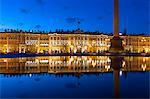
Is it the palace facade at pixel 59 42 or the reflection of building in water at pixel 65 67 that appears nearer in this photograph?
the reflection of building in water at pixel 65 67

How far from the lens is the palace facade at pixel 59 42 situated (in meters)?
98.8

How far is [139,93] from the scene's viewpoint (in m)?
11.6

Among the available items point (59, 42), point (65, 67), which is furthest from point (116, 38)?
point (59, 42)

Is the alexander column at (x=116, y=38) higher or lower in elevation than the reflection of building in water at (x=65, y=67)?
higher

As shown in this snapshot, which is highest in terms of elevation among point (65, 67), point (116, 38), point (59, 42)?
point (59, 42)

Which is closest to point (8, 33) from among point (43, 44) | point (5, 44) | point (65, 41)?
point (5, 44)

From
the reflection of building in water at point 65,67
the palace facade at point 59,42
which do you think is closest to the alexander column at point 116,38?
the reflection of building in water at point 65,67

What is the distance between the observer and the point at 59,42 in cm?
10681

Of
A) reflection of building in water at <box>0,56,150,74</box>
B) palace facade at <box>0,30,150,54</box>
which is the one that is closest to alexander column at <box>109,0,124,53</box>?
reflection of building in water at <box>0,56,150,74</box>

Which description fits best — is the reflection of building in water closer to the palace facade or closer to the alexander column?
the alexander column

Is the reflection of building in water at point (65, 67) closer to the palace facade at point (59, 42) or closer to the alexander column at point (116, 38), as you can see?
the alexander column at point (116, 38)

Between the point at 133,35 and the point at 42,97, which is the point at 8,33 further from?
the point at 42,97

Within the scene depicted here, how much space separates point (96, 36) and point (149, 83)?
320 feet

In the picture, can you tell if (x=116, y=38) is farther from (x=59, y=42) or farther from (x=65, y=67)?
(x=59, y=42)
